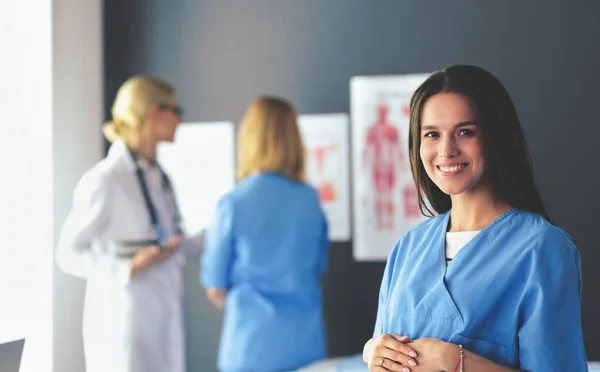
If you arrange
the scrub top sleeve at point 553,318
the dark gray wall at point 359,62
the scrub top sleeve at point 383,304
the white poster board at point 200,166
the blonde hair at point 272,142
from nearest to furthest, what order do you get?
the scrub top sleeve at point 553,318 → the scrub top sleeve at point 383,304 → the blonde hair at point 272,142 → the dark gray wall at point 359,62 → the white poster board at point 200,166

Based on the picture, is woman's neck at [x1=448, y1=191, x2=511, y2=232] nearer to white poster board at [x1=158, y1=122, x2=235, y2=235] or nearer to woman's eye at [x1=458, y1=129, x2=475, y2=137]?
woman's eye at [x1=458, y1=129, x2=475, y2=137]

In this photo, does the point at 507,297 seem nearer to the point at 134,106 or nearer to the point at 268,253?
the point at 268,253

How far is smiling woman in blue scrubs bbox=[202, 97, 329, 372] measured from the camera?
3035 mm

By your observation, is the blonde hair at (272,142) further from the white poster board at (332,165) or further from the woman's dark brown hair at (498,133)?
the woman's dark brown hair at (498,133)

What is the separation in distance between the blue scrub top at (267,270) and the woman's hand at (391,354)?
1521 millimetres

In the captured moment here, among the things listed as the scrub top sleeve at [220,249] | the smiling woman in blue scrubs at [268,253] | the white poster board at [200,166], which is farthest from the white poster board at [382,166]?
the scrub top sleeve at [220,249]

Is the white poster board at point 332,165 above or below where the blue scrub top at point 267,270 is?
above

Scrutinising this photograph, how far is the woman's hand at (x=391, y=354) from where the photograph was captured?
1.43 meters

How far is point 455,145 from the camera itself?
4.76 ft

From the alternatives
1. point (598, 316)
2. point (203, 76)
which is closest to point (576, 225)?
point (598, 316)

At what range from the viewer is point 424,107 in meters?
1.52

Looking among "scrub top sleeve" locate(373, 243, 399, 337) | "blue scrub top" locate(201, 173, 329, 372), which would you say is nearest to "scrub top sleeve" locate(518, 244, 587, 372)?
"scrub top sleeve" locate(373, 243, 399, 337)

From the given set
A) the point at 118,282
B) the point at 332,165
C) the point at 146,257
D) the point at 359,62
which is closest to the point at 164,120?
the point at 146,257

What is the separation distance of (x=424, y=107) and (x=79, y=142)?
9.10 feet
